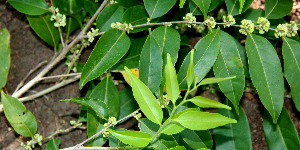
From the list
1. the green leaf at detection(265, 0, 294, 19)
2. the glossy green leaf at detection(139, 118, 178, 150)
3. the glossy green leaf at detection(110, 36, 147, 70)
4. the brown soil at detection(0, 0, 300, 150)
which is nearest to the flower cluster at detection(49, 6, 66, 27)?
the brown soil at detection(0, 0, 300, 150)

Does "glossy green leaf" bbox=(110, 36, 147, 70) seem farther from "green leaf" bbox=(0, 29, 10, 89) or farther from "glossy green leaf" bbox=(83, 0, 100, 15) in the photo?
"green leaf" bbox=(0, 29, 10, 89)

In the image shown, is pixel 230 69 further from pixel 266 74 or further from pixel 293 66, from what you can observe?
pixel 293 66

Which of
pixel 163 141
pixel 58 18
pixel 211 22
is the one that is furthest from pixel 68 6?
pixel 163 141

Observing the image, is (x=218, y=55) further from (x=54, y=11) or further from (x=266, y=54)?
(x=54, y=11)

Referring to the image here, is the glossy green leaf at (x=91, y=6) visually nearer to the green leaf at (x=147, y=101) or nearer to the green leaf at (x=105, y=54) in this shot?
the green leaf at (x=105, y=54)

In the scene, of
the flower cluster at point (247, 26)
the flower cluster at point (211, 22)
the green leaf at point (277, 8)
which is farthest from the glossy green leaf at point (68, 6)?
the green leaf at point (277, 8)

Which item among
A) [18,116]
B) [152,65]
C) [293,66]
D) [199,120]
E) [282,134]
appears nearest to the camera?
[199,120]

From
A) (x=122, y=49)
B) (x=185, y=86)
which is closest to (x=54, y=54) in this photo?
(x=122, y=49)

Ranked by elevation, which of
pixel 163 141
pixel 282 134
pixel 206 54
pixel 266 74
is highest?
pixel 206 54
